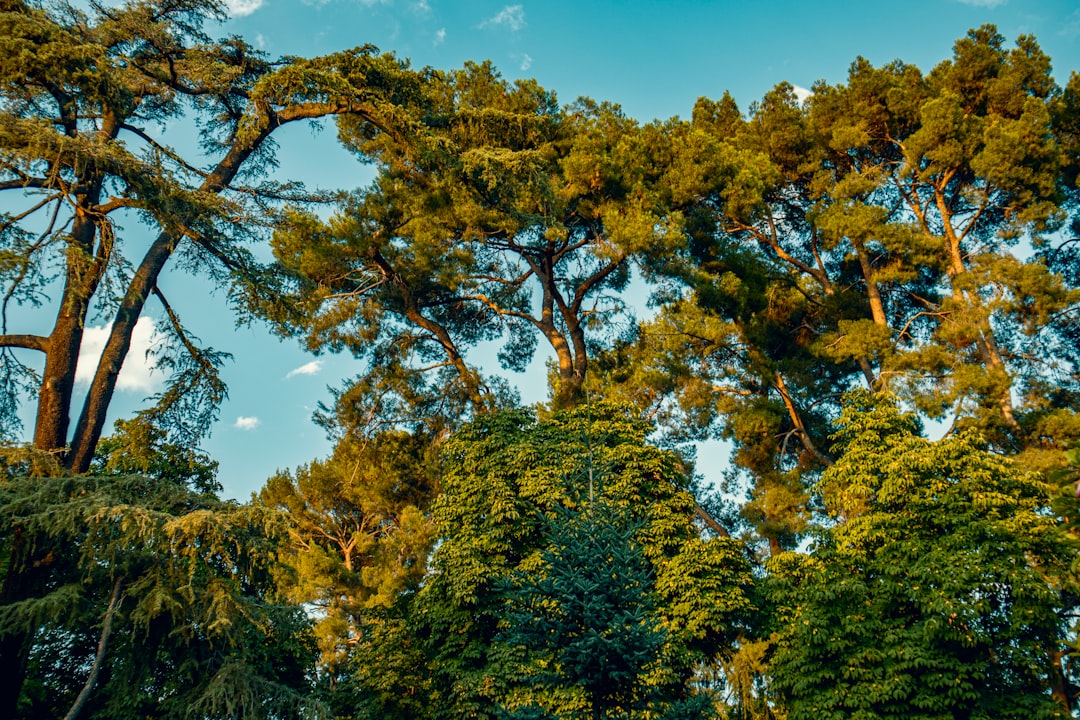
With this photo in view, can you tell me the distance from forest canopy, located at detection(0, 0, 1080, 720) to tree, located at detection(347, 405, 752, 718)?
0.09 metres

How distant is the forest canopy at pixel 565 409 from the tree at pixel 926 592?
0.07 meters

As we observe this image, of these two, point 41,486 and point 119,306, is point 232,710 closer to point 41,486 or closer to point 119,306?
point 41,486

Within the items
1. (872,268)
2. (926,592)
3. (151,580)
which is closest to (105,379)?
(151,580)

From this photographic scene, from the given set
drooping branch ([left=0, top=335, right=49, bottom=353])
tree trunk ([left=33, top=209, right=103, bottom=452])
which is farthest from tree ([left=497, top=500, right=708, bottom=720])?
drooping branch ([left=0, top=335, right=49, bottom=353])

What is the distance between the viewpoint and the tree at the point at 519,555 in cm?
1196

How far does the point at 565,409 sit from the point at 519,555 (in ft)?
11.5

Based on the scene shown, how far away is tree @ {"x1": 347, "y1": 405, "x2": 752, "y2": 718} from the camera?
39.2ft

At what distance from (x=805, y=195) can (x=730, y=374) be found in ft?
22.3

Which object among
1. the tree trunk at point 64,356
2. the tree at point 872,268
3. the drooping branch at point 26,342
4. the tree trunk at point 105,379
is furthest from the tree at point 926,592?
the drooping branch at point 26,342

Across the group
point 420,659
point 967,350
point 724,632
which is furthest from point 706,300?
point 420,659

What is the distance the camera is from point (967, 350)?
→ 1694 cm

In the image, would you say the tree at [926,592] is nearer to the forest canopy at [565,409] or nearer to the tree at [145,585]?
the forest canopy at [565,409]

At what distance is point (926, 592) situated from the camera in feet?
36.4

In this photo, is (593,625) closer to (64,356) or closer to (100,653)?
(100,653)
